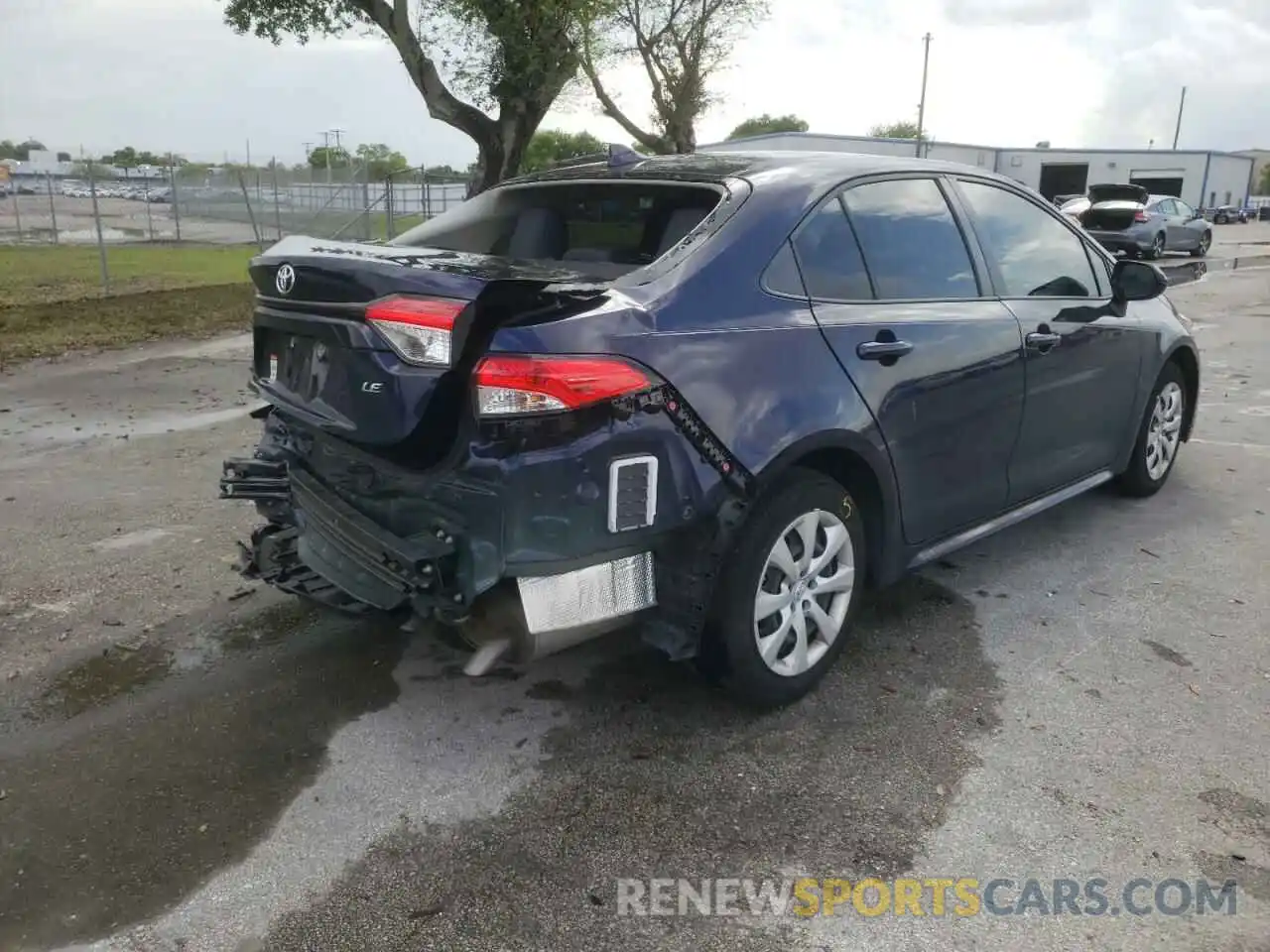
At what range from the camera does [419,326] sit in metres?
2.72

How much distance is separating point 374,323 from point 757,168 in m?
1.48

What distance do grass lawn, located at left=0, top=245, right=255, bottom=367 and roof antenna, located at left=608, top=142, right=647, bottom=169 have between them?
762cm

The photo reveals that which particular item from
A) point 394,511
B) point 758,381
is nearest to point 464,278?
point 394,511

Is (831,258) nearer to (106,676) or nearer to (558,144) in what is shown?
(106,676)

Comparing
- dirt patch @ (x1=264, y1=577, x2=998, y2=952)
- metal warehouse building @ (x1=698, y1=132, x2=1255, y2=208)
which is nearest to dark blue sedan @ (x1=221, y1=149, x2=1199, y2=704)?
dirt patch @ (x1=264, y1=577, x2=998, y2=952)

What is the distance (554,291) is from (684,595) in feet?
3.06

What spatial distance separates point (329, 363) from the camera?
119 inches

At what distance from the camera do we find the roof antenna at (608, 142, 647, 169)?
3840mm

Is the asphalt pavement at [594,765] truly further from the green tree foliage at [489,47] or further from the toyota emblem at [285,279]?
the green tree foliage at [489,47]

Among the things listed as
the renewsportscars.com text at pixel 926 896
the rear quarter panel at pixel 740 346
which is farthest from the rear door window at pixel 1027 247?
the renewsportscars.com text at pixel 926 896

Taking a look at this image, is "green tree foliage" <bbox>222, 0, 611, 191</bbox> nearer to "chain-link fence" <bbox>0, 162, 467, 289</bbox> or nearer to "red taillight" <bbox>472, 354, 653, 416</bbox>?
"chain-link fence" <bbox>0, 162, 467, 289</bbox>

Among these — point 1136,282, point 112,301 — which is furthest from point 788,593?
point 112,301

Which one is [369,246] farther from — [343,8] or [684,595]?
[343,8]

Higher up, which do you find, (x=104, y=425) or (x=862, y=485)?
(x=862, y=485)
